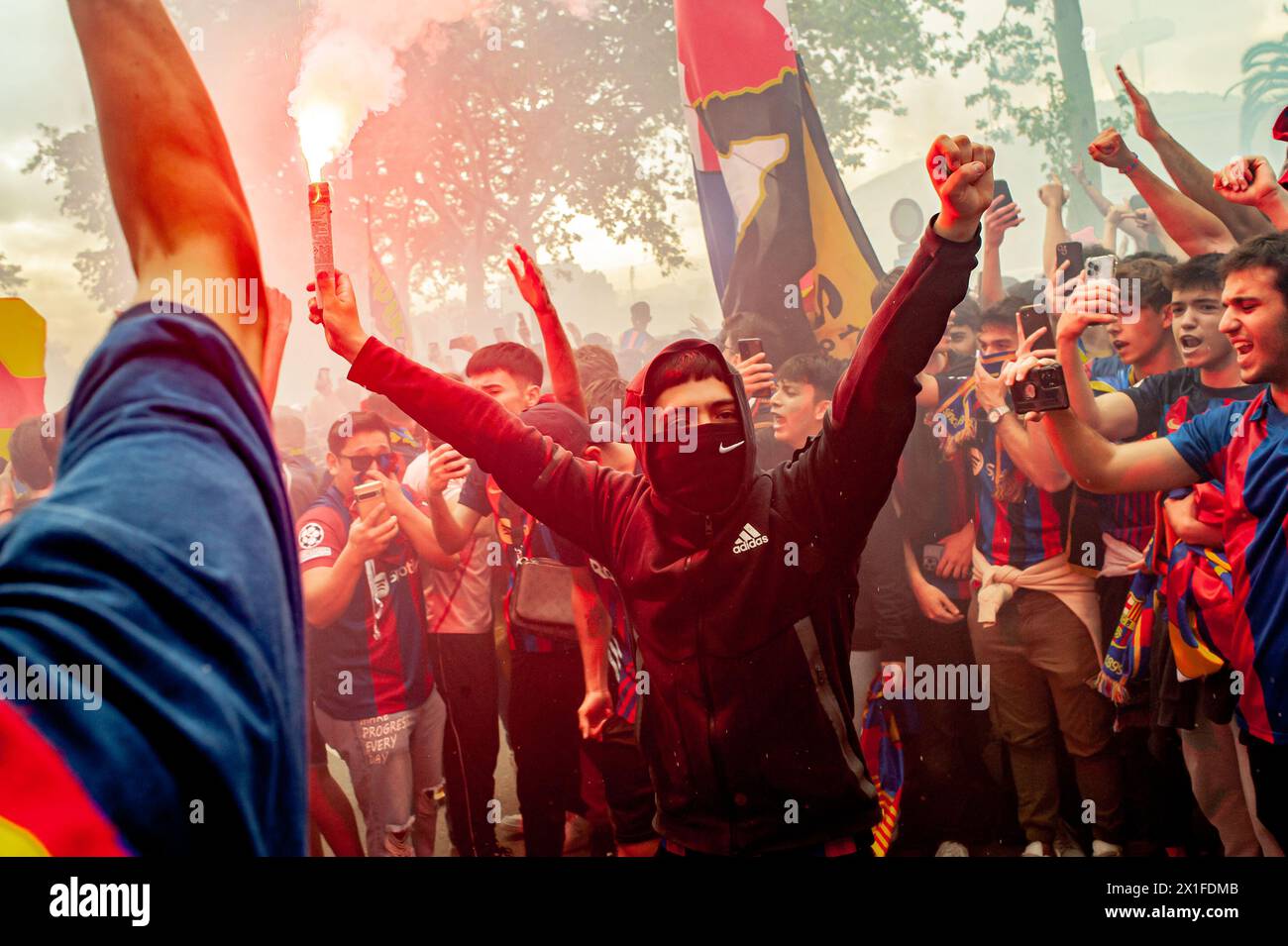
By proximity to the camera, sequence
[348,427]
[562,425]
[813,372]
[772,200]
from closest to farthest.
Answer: [562,425], [813,372], [772,200], [348,427]

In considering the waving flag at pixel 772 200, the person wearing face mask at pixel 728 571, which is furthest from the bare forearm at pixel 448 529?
the waving flag at pixel 772 200

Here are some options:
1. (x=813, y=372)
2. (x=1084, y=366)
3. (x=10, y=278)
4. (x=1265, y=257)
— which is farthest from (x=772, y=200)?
(x=10, y=278)

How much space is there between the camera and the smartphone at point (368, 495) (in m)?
3.88

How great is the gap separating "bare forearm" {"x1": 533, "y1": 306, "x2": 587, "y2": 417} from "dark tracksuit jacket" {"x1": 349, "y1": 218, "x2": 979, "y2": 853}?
0.43 meters

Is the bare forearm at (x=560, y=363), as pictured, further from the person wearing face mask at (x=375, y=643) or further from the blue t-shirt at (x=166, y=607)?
the blue t-shirt at (x=166, y=607)

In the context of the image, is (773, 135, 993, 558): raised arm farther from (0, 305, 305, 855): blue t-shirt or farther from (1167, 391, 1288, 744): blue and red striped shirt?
(0, 305, 305, 855): blue t-shirt

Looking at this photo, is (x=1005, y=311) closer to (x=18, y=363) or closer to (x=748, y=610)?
(x=748, y=610)

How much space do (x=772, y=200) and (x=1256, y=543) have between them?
2054 mm

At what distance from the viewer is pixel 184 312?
0.63 meters

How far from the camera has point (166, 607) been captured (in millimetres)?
524

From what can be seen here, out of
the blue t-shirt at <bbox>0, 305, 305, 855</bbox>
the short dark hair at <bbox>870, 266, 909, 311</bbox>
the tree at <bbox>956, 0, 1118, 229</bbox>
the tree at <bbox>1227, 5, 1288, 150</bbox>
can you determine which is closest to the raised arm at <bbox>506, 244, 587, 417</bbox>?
the short dark hair at <bbox>870, 266, 909, 311</bbox>

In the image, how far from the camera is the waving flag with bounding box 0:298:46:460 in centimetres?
412

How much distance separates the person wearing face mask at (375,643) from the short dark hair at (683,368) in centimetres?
132
